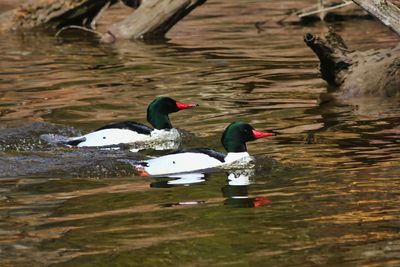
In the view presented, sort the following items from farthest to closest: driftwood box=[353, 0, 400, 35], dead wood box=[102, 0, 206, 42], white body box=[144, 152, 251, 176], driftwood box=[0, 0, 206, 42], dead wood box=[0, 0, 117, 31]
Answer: dead wood box=[0, 0, 117, 31] → driftwood box=[0, 0, 206, 42] → dead wood box=[102, 0, 206, 42] → driftwood box=[353, 0, 400, 35] → white body box=[144, 152, 251, 176]

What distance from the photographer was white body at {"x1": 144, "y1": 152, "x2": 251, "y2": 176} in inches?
439

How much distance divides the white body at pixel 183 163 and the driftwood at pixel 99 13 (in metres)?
9.71

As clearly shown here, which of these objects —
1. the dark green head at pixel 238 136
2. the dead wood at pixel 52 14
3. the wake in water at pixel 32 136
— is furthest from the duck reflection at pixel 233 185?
the dead wood at pixel 52 14

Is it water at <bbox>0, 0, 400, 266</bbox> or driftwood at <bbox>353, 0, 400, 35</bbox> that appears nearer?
water at <bbox>0, 0, 400, 266</bbox>

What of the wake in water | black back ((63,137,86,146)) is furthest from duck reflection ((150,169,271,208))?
the wake in water

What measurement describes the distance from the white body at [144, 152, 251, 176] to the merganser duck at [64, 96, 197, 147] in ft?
5.30

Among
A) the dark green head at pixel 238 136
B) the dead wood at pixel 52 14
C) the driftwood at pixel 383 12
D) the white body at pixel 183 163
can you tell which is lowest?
the dead wood at pixel 52 14

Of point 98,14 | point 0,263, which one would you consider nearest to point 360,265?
point 0,263

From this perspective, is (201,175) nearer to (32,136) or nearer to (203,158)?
(203,158)

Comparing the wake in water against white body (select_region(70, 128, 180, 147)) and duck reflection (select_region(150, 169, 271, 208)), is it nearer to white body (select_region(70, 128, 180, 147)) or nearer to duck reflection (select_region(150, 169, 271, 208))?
white body (select_region(70, 128, 180, 147))

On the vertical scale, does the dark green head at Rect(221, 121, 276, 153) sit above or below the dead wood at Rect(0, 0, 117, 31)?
above

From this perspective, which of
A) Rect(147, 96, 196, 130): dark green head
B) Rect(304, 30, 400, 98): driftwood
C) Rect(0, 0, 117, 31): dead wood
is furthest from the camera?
Rect(0, 0, 117, 31): dead wood

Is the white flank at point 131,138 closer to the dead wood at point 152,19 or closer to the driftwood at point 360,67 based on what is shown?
the driftwood at point 360,67

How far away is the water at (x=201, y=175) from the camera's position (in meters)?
7.82
